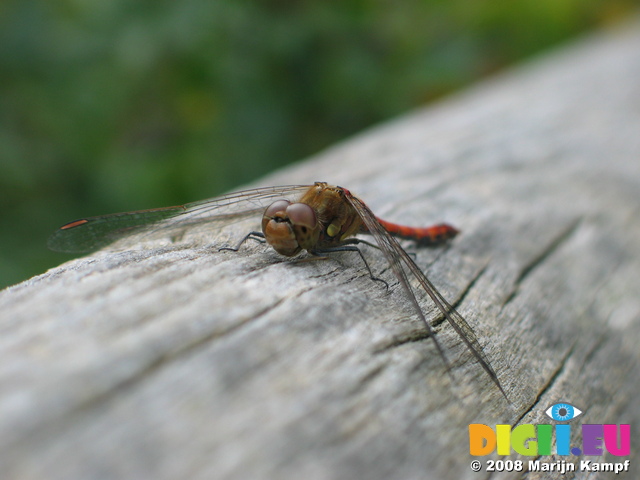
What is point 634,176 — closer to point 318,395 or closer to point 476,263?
point 476,263

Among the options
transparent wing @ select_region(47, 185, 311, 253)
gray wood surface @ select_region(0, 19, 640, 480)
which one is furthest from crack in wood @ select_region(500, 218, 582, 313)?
transparent wing @ select_region(47, 185, 311, 253)

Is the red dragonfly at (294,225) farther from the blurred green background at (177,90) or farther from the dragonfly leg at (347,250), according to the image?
the blurred green background at (177,90)

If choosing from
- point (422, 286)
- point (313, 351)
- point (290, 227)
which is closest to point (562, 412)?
point (422, 286)

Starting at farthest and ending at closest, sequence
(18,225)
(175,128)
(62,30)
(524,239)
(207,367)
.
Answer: (175,128) < (18,225) < (62,30) < (524,239) < (207,367)

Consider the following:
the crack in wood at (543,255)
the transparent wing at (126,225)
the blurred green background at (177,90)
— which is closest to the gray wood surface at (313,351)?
the crack in wood at (543,255)

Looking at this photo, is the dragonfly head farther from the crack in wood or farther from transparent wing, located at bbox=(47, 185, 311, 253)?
the crack in wood

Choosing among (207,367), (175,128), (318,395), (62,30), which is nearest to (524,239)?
(318,395)

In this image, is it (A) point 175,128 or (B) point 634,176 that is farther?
(A) point 175,128
